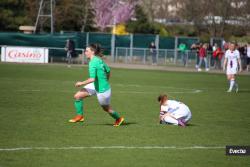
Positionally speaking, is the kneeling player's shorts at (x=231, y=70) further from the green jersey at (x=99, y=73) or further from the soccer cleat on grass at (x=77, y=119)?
the green jersey at (x=99, y=73)

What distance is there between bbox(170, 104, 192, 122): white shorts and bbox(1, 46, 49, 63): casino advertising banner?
33.9m

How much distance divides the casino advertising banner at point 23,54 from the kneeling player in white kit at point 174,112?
33.8m

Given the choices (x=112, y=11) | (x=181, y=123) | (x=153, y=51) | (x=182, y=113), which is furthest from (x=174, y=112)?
(x=112, y=11)

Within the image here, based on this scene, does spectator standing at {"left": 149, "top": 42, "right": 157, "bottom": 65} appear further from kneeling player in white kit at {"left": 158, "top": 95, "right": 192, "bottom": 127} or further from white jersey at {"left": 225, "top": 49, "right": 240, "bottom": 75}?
kneeling player in white kit at {"left": 158, "top": 95, "right": 192, "bottom": 127}

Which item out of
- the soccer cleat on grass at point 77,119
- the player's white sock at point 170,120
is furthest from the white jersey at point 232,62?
the soccer cleat on grass at point 77,119

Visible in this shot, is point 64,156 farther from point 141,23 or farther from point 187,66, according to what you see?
point 141,23

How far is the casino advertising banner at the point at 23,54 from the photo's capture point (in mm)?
49781

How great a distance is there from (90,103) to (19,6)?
48034 millimetres

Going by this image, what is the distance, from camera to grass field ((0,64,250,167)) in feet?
38.8

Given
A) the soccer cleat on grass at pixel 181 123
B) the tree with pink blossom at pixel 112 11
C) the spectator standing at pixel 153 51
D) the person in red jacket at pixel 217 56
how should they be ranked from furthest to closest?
1. the tree with pink blossom at pixel 112 11
2. the spectator standing at pixel 153 51
3. the person in red jacket at pixel 217 56
4. the soccer cleat on grass at pixel 181 123

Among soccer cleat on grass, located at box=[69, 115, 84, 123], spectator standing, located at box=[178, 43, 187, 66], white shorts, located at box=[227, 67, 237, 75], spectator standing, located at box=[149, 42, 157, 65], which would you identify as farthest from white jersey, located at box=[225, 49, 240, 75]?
spectator standing, located at box=[149, 42, 157, 65]

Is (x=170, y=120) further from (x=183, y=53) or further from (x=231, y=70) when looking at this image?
(x=183, y=53)

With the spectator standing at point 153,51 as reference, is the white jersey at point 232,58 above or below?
above

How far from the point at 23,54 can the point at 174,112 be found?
3433 cm
